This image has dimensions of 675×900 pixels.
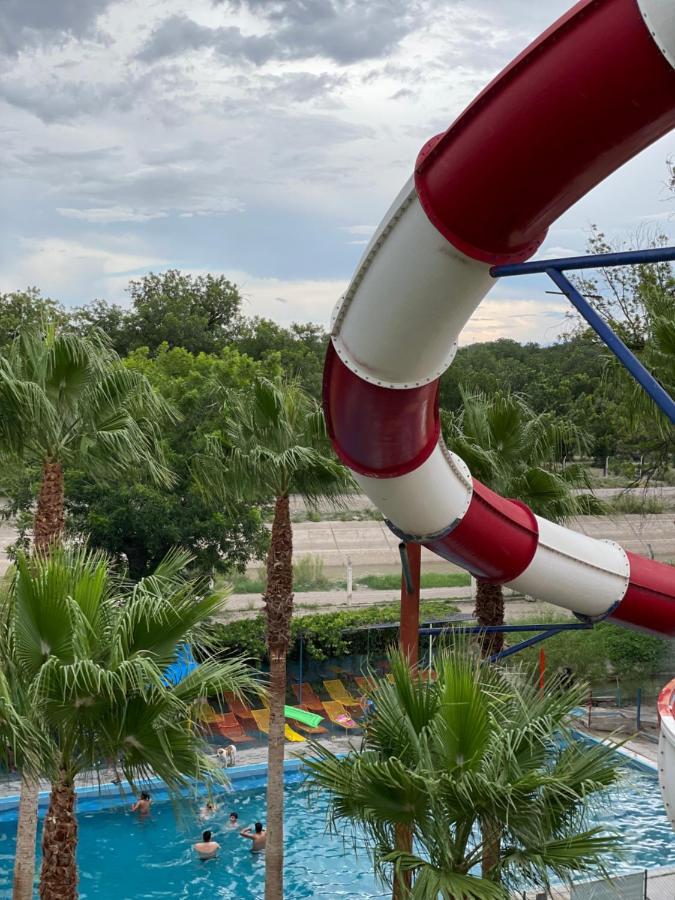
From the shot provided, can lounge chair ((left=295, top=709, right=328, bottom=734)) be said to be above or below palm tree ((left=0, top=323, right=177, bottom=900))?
below

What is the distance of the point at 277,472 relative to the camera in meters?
11.8

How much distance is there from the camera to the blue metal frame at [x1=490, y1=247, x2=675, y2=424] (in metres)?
5.37

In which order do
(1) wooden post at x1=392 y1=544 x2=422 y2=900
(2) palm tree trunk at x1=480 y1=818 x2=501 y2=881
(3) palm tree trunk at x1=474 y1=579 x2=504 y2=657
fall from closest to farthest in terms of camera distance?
1. (2) palm tree trunk at x1=480 y1=818 x2=501 y2=881
2. (1) wooden post at x1=392 y1=544 x2=422 y2=900
3. (3) palm tree trunk at x1=474 y1=579 x2=504 y2=657

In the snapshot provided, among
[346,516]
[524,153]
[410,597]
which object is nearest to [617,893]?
[410,597]

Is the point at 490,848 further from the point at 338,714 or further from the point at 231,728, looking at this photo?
the point at 338,714

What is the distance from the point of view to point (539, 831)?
6363 millimetres

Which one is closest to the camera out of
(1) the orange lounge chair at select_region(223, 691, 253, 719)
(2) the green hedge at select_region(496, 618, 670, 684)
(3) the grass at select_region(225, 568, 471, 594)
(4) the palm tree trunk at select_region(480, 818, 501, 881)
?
(4) the palm tree trunk at select_region(480, 818, 501, 881)

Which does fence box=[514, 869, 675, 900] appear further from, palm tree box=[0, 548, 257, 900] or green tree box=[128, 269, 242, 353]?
green tree box=[128, 269, 242, 353]

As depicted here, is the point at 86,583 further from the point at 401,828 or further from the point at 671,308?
the point at 671,308

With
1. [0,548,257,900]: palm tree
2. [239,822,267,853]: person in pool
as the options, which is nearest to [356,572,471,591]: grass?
[239,822,267,853]: person in pool

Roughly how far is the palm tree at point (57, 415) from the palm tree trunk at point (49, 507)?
0.03 feet

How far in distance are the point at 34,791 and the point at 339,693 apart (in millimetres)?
9430

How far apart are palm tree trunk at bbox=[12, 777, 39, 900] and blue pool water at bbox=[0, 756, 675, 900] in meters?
2.47

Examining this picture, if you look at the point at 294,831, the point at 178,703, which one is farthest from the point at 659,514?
the point at 178,703
